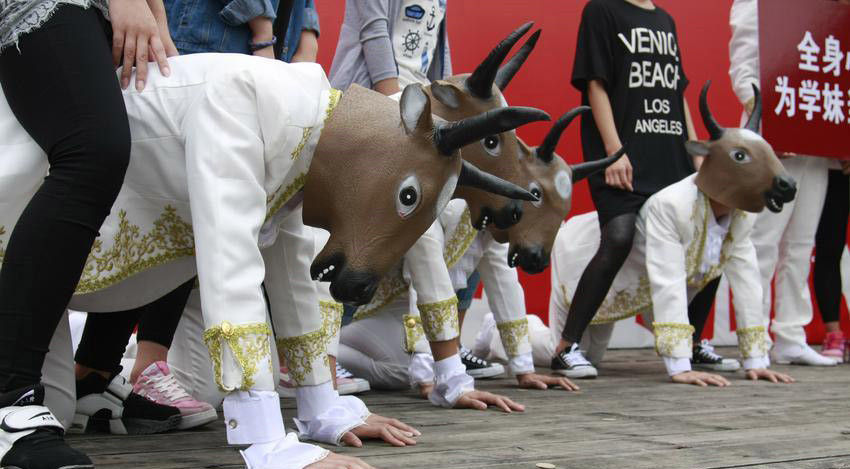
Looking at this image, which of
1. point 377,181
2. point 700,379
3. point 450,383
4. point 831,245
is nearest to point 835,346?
point 831,245

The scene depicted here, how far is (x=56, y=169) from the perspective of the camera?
158 cm

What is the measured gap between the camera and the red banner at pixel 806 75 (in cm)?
451

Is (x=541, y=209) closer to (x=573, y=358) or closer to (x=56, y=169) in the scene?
Answer: (x=573, y=358)

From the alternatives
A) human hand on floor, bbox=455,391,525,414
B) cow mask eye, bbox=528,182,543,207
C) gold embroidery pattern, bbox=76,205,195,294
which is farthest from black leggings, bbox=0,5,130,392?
cow mask eye, bbox=528,182,543,207

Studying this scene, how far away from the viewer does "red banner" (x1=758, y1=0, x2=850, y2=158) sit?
14.8 feet

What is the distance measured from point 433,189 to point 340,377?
5.28 ft

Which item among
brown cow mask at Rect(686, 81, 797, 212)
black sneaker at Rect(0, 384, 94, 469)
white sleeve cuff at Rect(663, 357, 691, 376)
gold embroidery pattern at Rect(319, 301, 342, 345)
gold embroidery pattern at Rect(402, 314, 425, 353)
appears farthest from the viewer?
brown cow mask at Rect(686, 81, 797, 212)

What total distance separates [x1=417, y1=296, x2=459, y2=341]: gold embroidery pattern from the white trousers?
2.37 m

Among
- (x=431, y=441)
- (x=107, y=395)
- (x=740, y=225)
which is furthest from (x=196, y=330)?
(x=740, y=225)

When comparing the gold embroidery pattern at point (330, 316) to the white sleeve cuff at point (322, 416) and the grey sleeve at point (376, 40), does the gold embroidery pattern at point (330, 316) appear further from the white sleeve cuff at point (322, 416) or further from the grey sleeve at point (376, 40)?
the grey sleeve at point (376, 40)

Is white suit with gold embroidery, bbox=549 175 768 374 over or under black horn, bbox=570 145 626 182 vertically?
under

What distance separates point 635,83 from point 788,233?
118 cm

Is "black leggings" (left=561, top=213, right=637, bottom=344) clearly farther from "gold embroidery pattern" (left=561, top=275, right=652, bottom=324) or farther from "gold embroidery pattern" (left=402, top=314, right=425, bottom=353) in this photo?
"gold embroidery pattern" (left=402, top=314, right=425, bottom=353)

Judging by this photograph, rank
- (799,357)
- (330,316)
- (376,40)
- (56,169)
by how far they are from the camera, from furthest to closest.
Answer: (799,357) → (376,40) → (330,316) → (56,169)
